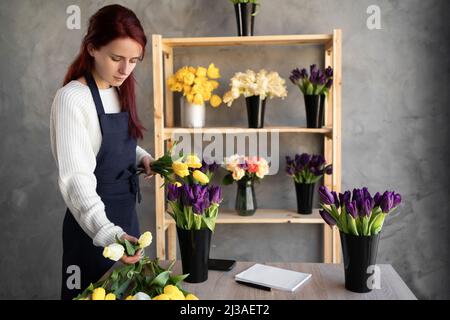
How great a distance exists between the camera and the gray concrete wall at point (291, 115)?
9.27 ft

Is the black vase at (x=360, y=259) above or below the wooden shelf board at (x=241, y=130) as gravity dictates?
below

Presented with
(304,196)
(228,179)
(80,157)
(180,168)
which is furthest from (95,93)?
(304,196)

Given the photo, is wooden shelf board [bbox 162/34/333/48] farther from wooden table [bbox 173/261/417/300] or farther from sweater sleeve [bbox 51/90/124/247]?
wooden table [bbox 173/261/417/300]

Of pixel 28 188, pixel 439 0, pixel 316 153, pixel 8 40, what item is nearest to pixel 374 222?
pixel 316 153

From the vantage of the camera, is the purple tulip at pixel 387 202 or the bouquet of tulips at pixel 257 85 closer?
the purple tulip at pixel 387 202

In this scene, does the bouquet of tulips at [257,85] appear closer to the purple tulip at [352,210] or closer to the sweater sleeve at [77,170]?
the sweater sleeve at [77,170]

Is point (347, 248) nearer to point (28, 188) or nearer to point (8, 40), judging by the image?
point (28, 188)

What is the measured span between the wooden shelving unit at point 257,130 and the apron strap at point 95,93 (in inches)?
27.8

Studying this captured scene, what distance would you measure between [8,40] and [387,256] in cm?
281

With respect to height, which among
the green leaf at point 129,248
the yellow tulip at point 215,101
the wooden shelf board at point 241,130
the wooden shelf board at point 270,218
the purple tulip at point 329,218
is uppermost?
the yellow tulip at point 215,101

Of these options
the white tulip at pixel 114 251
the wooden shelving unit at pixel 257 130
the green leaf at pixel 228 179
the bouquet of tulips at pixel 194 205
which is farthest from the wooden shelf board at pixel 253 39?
the white tulip at pixel 114 251

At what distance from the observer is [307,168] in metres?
2.71

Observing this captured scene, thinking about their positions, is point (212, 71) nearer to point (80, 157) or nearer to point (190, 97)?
point (190, 97)

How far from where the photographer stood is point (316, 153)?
2.95 m
